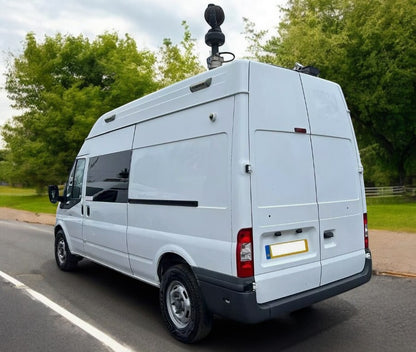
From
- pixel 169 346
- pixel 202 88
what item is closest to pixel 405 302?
pixel 169 346

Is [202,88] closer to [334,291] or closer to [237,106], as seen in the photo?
[237,106]

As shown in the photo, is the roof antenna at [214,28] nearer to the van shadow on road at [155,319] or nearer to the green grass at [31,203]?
the van shadow on road at [155,319]

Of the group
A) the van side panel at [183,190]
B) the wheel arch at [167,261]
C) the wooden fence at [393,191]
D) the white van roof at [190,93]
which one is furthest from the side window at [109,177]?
the wooden fence at [393,191]

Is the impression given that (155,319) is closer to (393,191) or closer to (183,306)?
(183,306)

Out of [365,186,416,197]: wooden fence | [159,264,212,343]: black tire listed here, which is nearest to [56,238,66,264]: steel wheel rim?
[159,264,212,343]: black tire

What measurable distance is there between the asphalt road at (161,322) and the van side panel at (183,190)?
708 mm

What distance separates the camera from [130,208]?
4.74 m

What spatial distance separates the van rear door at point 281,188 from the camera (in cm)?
345

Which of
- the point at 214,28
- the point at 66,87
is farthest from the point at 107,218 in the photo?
the point at 66,87

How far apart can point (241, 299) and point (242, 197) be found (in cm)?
87

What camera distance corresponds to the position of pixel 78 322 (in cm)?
447

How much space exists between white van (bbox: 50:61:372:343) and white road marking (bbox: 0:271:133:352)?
0.59 meters

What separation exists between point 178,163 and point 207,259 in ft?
3.50

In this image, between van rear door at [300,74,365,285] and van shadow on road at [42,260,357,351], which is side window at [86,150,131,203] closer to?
van shadow on road at [42,260,357,351]
